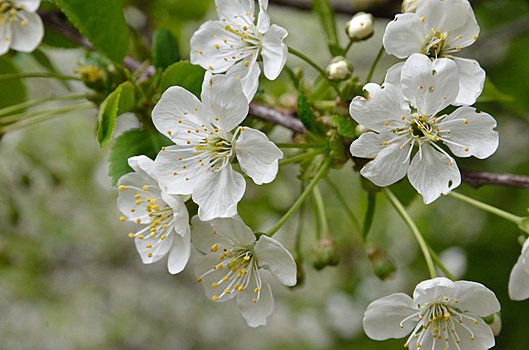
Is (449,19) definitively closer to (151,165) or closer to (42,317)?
(151,165)

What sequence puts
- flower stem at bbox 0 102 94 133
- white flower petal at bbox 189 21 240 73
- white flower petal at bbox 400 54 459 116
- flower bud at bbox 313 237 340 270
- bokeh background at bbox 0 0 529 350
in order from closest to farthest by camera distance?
white flower petal at bbox 400 54 459 116, white flower petal at bbox 189 21 240 73, flower bud at bbox 313 237 340 270, flower stem at bbox 0 102 94 133, bokeh background at bbox 0 0 529 350

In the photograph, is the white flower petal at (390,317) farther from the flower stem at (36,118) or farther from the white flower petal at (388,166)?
the flower stem at (36,118)

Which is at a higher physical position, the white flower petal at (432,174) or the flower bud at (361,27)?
the flower bud at (361,27)

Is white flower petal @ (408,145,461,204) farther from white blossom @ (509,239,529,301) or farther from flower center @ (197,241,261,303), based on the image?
flower center @ (197,241,261,303)

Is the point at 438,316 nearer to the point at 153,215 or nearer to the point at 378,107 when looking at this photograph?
the point at 378,107

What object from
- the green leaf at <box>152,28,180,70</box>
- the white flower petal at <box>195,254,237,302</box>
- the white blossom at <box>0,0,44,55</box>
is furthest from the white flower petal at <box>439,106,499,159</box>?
the white blossom at <box>0,0,44,55</box>

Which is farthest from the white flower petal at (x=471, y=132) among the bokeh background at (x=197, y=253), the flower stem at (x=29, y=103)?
the flower stem at (x=29, y=103)
